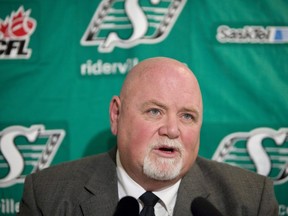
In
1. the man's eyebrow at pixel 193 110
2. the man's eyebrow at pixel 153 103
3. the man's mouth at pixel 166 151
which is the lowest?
the man's mouth at pixel 166 151

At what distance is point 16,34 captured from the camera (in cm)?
165

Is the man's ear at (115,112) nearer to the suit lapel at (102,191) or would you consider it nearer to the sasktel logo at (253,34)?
the suit lapel at (102,191)

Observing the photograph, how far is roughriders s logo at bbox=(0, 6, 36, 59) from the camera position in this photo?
5.39 feet

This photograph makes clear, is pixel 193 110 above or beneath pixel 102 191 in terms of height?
above

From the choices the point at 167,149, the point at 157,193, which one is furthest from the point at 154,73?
the point at 157,193

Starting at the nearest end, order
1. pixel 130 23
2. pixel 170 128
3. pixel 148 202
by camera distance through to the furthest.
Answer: pixel 170 128
pixel 148 202
pixel 130 23

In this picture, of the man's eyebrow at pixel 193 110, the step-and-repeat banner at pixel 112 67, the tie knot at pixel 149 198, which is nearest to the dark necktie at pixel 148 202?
the tie knot at pixel 149 198

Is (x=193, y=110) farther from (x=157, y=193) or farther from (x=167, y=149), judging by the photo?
(x=157, y=193)

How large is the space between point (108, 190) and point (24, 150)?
0.50m

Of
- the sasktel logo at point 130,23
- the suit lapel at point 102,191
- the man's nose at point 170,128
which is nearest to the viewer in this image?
the man's nose at point 170,128

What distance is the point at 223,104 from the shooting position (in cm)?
168

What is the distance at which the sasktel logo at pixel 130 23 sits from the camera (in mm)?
1638

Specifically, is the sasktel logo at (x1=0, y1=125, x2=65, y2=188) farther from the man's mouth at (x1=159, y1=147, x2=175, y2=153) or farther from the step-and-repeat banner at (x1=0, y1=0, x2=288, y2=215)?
the man's mouth at (x1=159, y1=147, x2=175, y2=153)

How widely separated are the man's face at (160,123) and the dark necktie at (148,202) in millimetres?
61
